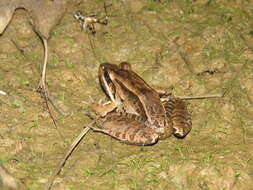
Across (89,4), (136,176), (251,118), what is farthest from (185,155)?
(89,4)

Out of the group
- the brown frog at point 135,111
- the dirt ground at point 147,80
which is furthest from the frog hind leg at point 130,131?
the dirt ground at point 147,80

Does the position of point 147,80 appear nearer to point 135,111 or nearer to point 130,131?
point 135,111

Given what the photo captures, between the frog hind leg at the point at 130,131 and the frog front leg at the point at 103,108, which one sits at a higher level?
the frog front leg at the point at 103,108

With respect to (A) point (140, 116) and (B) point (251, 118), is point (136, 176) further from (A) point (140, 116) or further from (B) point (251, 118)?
(B) point (251, 118)

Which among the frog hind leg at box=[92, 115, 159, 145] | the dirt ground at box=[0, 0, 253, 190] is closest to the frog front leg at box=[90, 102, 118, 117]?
the dirt ground at box=[0, 0, 253, 190]

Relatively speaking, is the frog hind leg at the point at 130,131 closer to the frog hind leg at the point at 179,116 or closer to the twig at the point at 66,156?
the twig at the point at 66,156

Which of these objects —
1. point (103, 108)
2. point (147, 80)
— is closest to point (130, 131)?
point (103, 108)
